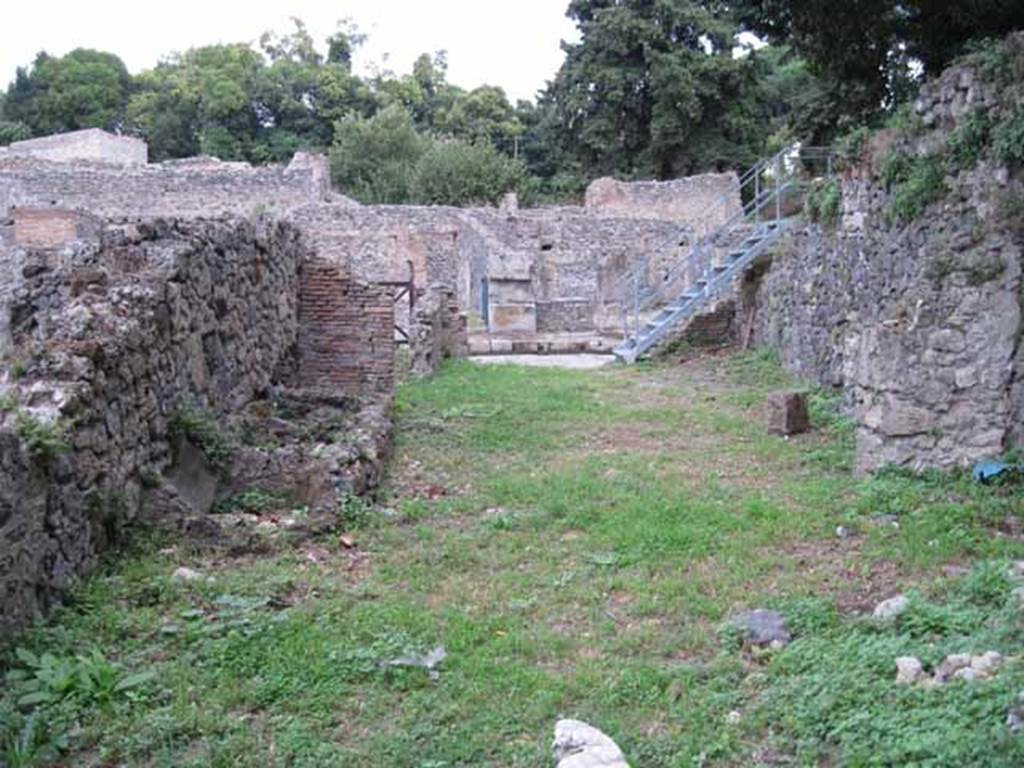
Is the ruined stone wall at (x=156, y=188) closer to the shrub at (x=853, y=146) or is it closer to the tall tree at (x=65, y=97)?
the shrub at (x=853, y=146)

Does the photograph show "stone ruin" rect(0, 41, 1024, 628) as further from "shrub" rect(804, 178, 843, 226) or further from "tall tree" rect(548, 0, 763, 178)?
"tall tree" rect(548, 0, 763, 178)

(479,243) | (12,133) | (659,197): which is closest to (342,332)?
(479,243)

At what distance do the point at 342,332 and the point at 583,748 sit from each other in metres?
8.90

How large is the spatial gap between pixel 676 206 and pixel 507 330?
1303 centimetres

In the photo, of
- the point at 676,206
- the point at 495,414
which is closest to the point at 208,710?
the point at 495,414

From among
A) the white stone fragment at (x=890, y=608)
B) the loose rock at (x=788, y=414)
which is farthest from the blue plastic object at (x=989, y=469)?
the white stone fragment at (x=890, y=608)

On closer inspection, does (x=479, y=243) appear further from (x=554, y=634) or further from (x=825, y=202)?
(x=554, y=634)

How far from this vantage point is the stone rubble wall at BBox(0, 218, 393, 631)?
177 inches

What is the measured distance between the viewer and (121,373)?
5.73 m

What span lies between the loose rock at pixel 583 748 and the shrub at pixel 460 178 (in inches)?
1362

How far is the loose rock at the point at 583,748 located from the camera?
333 centimetres

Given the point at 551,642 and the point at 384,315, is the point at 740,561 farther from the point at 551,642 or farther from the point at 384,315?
the point at 384,315

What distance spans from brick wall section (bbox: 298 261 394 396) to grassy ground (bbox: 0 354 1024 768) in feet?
14.1

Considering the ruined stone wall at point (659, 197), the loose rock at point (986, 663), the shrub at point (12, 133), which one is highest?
the shrub at point (12, 133)
